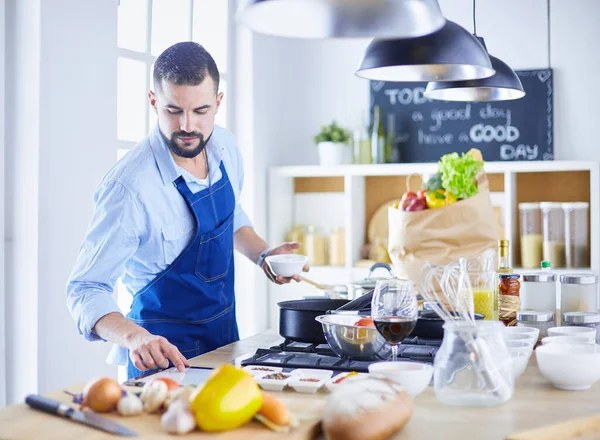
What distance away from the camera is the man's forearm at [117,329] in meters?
1.95

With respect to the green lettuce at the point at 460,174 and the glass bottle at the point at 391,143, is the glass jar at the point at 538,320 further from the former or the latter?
the glass bottle at the point at 391,143

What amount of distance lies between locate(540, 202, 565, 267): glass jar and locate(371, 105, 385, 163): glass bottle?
1056mm

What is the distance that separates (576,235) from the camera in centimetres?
457

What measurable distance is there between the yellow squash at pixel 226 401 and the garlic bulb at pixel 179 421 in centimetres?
1

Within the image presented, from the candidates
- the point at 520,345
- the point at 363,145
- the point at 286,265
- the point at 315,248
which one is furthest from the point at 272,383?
the point at 363,145

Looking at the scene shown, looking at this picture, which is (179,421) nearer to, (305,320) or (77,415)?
(77,415)

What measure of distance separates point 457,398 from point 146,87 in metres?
2.76

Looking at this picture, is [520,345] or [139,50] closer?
[520,345]

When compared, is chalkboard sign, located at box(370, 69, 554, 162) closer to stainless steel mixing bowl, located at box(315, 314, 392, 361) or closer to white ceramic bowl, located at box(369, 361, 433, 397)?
stainless steel mixing bowl, located at box(315, 314, 392, 361)

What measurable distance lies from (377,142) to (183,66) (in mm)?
2817

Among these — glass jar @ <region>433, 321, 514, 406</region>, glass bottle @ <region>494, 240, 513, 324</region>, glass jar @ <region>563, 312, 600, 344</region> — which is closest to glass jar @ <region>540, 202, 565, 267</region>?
glass bottle @ <region>494, 240, 513, 324</region>

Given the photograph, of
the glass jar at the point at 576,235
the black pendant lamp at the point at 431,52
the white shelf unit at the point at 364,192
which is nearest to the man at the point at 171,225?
the black pendant lamp at the point at 431,52

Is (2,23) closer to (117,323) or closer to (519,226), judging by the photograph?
(117,323)

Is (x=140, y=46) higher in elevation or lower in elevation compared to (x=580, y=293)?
higher
